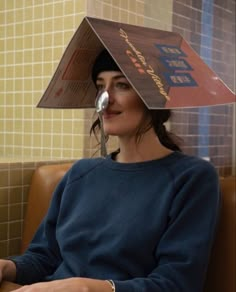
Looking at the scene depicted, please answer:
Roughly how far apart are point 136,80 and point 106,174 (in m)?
0.45

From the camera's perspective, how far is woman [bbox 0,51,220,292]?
1063 mm

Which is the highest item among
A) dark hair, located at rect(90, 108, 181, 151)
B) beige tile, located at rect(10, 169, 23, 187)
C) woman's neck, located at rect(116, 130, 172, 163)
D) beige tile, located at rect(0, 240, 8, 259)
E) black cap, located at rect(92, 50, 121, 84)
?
black cap, located at rect(92, 50, 121, 84)

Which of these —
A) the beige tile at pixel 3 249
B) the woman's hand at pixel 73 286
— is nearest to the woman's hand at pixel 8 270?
the woman's hand at pixel 73 286

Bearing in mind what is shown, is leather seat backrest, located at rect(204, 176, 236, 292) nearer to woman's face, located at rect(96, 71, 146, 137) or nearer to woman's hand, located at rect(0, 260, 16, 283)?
woman's face, located at rect(96, 71, 146, 137)

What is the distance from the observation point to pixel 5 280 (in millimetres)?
1227

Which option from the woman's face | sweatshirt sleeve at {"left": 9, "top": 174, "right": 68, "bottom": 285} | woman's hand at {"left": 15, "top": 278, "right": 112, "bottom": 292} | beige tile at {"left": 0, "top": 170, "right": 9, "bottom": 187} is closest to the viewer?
woman's hand at {"left": 15, "top": 278, "right": 112, "bottom": 292}

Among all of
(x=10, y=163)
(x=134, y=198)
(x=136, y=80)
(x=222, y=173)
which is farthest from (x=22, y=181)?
(x=222, y=173)

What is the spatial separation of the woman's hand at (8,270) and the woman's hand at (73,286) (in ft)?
0.80

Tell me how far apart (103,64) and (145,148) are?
230 millimetres

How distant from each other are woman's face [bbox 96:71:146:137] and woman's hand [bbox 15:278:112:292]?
0.37 m

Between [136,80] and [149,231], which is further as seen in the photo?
[149,231]

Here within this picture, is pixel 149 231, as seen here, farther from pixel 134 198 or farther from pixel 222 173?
pixel 222 173

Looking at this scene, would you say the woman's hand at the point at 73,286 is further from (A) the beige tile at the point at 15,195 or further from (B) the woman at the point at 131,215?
(A) the beige tile at the point at 15,195

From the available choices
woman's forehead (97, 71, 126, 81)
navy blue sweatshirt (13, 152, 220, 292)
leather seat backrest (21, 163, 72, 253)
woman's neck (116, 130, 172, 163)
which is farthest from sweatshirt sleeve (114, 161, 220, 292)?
leather seat backrest (21, 163, 72, 253)
